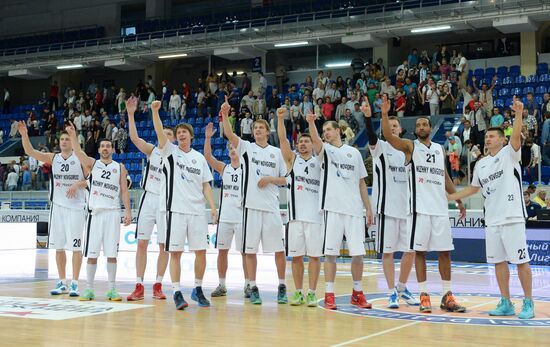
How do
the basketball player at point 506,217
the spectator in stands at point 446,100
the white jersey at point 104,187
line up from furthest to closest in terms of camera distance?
A: the spectator in stands at point 446,100
the white jersey at point 104,187
the basketball player at point 506,217

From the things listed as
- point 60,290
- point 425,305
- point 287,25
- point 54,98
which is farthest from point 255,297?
point 54,98

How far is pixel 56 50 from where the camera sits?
37.8 m

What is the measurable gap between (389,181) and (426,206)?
0.73 m

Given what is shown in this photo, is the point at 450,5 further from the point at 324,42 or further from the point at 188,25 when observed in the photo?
the point at 188,25

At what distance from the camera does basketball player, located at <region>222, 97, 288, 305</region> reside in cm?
1023

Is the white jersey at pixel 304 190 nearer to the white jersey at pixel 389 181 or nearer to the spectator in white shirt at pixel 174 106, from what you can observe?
the white jersey at pixel 389 181

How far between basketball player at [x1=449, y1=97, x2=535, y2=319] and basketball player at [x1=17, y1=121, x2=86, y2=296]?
593 centimetres

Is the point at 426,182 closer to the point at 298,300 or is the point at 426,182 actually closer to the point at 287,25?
the point at 298,300

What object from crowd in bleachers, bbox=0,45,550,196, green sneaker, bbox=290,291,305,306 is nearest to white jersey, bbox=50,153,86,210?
green sneaker, bbox=290,291,305,306

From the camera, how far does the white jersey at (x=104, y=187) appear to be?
1062 centimetres

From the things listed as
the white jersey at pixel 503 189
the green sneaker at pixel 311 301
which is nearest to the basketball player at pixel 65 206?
the green sneaker at pixel 311 301

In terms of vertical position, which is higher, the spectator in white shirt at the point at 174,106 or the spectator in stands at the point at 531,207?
the spectator in white shirt at the point at 174,106

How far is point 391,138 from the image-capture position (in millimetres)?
9297

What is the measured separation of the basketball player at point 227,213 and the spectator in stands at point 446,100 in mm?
14679
